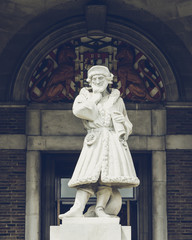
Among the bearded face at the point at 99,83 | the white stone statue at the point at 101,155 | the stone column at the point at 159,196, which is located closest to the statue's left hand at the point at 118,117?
the white stone statue at the point at 101,155

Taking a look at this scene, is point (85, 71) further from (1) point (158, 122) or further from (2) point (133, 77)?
(1) point (158, 122)

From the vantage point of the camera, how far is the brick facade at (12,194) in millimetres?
22281

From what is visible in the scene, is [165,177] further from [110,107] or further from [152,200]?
[110,107]

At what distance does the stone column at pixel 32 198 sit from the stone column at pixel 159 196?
2477 millimetres

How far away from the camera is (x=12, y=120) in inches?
899

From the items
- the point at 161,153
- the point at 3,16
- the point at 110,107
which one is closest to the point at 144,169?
the point at 161,153

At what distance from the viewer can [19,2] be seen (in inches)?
881

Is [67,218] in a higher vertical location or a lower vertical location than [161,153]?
lower

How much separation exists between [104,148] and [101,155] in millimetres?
122

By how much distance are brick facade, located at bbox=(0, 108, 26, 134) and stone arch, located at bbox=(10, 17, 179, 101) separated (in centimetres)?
28

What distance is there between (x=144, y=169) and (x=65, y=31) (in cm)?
351

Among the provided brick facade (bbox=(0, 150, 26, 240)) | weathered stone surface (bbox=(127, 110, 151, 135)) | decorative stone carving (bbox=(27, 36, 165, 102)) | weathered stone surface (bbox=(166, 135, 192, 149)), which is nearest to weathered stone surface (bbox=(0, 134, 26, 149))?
brick facade (bbox=(0, 150, 26, 240))

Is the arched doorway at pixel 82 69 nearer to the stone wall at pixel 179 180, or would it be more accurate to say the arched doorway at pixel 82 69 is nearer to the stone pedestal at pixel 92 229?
the stone wall at pixel 179 180

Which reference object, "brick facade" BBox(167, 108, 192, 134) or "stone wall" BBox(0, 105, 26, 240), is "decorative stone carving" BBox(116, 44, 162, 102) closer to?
"brick facade" BBox(167, 108, 192, 134)
